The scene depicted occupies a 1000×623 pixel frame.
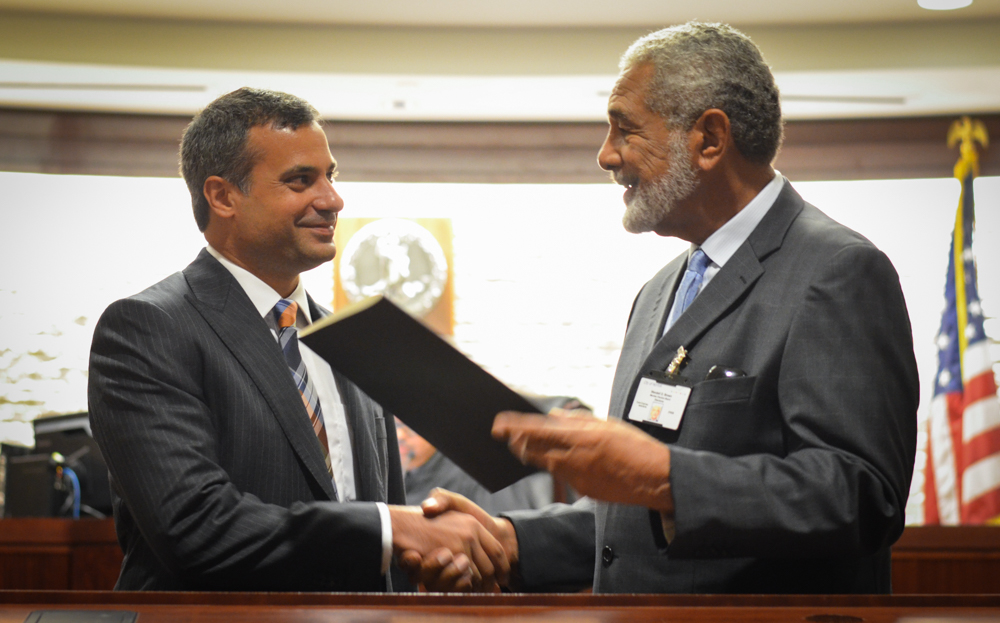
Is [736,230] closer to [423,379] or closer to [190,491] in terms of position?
[423,379]

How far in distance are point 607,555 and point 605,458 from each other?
0.34m

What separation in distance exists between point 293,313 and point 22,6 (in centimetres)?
436

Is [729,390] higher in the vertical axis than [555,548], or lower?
higher

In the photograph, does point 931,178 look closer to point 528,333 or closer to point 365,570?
point 528,333

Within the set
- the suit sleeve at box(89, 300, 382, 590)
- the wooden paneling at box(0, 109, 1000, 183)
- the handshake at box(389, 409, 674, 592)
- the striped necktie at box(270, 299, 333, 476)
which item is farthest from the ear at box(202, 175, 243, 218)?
the wooden paneling at box(0, 109, 1000, 183)

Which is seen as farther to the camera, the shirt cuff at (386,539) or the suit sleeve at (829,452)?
the shirt cuff at (386,539)

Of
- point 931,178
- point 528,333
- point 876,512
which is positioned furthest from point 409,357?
point 931,178

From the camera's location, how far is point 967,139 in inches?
230

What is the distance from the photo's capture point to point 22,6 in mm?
5152

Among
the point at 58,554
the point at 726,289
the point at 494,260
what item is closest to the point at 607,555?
the point at 726,289

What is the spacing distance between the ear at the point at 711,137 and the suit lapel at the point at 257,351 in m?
0.88

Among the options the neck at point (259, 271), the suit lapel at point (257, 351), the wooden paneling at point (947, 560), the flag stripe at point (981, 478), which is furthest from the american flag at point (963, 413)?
the suit lapel at point (257, 351)

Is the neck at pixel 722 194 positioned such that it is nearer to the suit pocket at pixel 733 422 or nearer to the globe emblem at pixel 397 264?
the suit pocket at pixel 733 422

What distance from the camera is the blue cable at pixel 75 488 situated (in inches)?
174
